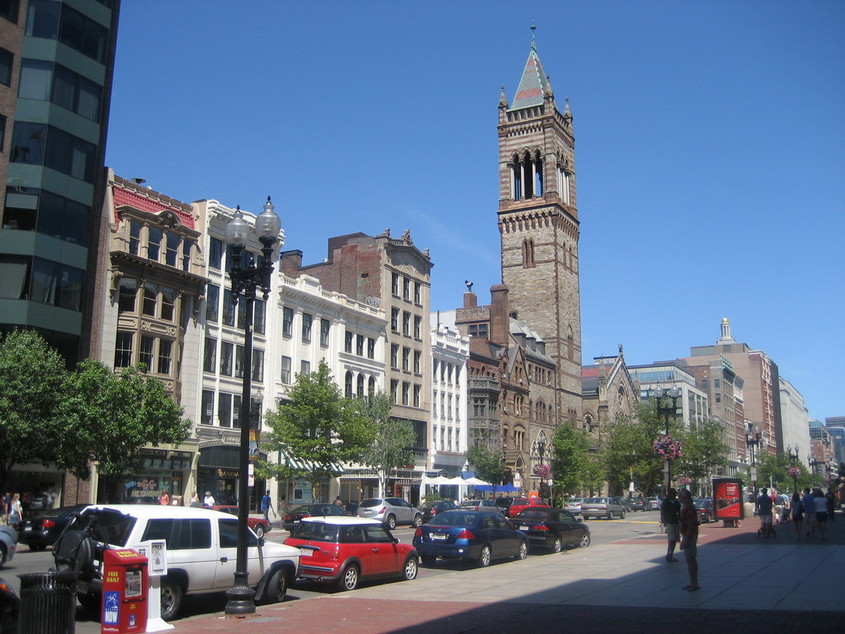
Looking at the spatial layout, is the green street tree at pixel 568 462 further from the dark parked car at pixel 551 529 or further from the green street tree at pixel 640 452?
the dark parked car at pixel 551 529

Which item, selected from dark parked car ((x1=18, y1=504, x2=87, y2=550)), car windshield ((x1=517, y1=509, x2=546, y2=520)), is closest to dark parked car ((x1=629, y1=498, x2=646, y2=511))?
car windshield ((x1=517, y1=509, x2=546, y2=520))

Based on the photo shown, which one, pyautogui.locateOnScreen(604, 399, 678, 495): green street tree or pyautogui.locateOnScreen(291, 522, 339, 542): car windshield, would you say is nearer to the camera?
pyautogui.locateOnScreen(291, 522, 339, 542): car windshield

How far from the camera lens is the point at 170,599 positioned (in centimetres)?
1392

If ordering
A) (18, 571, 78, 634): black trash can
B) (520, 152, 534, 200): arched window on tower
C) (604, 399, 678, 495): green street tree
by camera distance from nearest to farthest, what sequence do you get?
(18, 571, 78, 634): black trash can < (604, 399, 678, 495): green street tree < (520, 152, 534, 200): arched window on tower

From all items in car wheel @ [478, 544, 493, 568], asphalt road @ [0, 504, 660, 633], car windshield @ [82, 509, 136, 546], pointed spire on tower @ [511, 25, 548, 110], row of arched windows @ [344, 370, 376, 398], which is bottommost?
asphalt road @ [0, 504, 660, 633]

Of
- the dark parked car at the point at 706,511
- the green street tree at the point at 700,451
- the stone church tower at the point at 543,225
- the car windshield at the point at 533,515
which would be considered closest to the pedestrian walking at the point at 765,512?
the car windshield at the point at 533,515

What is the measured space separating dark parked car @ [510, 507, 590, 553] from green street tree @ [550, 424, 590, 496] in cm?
4453

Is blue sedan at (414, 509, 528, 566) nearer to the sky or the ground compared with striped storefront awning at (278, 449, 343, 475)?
nearer to the ground

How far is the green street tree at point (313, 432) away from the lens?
145 feet

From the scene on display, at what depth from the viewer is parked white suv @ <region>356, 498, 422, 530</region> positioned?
3878 cm

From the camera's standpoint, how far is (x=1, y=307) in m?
35.9

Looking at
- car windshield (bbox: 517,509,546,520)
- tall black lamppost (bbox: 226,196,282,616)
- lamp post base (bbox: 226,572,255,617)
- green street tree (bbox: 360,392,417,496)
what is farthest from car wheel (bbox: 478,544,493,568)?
green street tree (bbox: 360,392,417,496)

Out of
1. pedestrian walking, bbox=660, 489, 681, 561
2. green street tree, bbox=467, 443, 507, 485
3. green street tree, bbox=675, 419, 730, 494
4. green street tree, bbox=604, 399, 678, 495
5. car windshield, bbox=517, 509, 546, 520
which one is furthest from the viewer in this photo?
green street tree, bbox=675, 419, 730, 494

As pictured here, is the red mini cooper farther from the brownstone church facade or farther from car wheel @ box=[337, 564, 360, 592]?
the brownstone church facade
